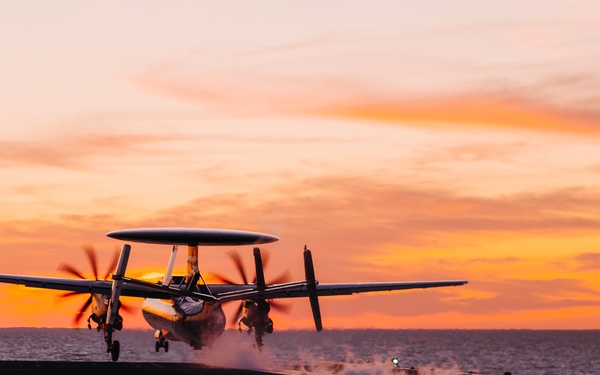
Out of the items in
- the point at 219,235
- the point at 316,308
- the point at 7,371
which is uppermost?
the point at 219,235

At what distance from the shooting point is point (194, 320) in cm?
5012

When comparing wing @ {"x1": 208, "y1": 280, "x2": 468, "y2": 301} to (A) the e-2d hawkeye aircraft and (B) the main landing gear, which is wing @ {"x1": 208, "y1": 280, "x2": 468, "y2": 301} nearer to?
(A) the e-2d hawkeye aircraft

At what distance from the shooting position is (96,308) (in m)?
56.0

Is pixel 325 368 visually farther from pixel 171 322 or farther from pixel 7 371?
pixel 7 371

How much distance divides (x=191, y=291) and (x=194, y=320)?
1.58m

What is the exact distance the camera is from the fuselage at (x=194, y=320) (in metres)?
49.9

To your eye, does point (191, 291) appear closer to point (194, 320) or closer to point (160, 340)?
point (194, 320)

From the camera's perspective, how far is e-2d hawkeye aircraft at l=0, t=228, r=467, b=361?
4412 centimetres

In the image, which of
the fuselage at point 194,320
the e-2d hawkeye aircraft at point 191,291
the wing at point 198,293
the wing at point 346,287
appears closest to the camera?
the e-2d hawkeye aircraft at point 191,291

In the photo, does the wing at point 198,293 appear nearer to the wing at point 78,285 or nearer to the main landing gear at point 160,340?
the wing at point 78,285

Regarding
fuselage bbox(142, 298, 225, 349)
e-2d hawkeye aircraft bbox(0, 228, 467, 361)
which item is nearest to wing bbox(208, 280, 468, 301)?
e-2d hawkeye aircraft bbox(0, 228, 467, 361)

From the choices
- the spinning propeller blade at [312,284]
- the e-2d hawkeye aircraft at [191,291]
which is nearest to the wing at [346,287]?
the e-2d hawkeye aircraft at [191,291]

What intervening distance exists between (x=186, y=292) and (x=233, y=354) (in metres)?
13.8

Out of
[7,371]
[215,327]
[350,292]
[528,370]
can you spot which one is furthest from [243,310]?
[528,370]
